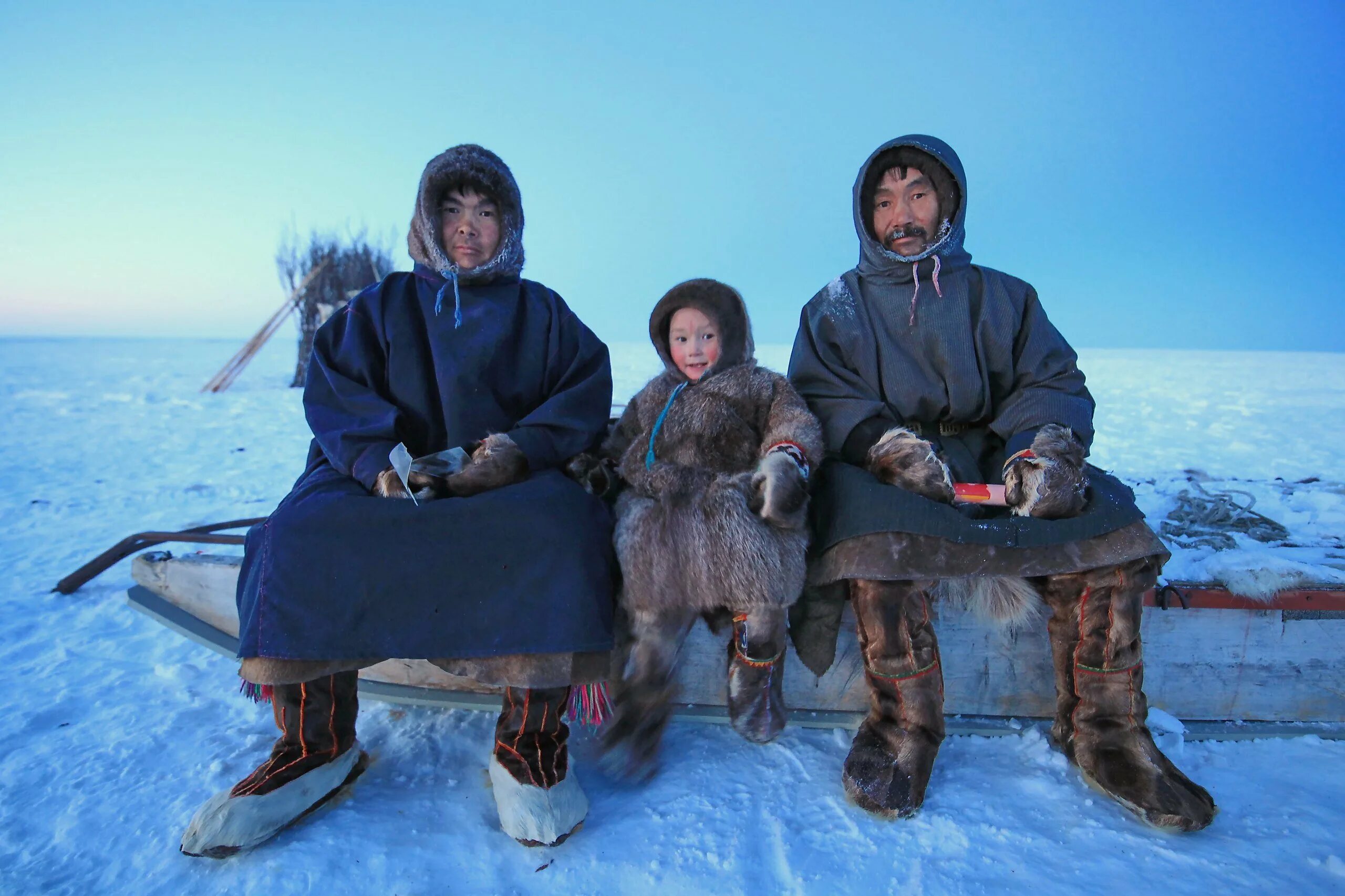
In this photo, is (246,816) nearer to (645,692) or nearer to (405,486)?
(405,486)

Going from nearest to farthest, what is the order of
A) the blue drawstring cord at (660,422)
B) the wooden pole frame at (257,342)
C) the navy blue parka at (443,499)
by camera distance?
the navy blue parka at (443,499) → the blue drawstring cord at (660,422) → the wooden pole frame at (257,342)

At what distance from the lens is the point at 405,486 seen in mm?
1839

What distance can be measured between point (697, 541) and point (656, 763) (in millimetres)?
599

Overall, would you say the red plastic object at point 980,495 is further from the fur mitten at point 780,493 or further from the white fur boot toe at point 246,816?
the white fur boot toe at point 246,816

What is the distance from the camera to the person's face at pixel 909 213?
2.23m

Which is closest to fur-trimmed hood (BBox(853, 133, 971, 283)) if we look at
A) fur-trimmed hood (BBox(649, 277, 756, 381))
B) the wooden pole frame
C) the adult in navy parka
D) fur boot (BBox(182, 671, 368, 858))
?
fur-trimmed hood (BBox(649, 277, 756, 381))

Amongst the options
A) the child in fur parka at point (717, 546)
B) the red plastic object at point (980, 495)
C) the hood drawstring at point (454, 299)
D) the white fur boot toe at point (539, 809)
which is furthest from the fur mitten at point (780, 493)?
the hood drawstring at point (454, 299)

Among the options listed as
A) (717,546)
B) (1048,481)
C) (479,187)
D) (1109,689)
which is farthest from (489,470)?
(1109,689)

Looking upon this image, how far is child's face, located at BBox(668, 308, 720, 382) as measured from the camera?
7.30 feet

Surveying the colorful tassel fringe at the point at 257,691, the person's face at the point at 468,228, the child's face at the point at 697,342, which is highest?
the person's face at the point at 468,228

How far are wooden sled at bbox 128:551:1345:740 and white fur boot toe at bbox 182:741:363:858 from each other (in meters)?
0.53

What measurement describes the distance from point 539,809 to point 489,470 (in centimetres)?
82

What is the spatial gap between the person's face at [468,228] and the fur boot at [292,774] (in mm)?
1292

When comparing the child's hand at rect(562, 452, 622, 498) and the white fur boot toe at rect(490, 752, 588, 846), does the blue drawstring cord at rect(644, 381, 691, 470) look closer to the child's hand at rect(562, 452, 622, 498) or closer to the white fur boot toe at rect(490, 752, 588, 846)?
the child's hand at rect(562, 452, 622, 498)
